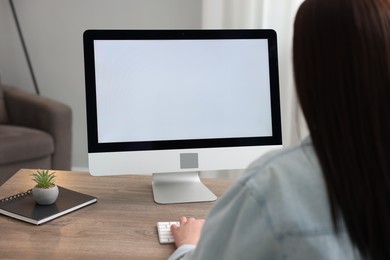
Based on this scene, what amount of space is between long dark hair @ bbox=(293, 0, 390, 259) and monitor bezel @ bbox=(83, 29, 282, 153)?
80 centimetres

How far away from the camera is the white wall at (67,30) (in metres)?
3.30

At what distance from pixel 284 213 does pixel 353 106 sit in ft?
0.54

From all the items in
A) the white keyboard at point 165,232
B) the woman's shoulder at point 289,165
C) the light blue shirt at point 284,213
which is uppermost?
the woman's shoulder at point 289,165

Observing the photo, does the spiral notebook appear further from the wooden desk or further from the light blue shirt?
the light blue shirt

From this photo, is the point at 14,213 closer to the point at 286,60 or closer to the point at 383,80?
the point at 383,80

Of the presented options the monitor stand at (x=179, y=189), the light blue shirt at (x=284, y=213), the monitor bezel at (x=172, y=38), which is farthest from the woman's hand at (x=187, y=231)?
the light blue shirt at (x=284, y=213)

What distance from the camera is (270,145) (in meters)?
1.51

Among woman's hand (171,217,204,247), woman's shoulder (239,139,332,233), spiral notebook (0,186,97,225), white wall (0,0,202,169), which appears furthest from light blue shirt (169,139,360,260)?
white wall (0,0,202,169)

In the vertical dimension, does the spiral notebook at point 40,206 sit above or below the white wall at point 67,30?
below

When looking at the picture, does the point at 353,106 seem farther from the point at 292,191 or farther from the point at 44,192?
the point at 44,192

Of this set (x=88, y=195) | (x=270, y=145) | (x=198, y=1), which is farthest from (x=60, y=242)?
(x=198, y=1)

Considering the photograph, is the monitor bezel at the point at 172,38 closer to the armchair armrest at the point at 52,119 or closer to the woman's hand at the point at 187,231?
the woman's hand at the point at 187,231

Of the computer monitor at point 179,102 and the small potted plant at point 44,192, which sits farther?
the computer monitor at point 179,102

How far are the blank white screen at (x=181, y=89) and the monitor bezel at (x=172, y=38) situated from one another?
13 mm
